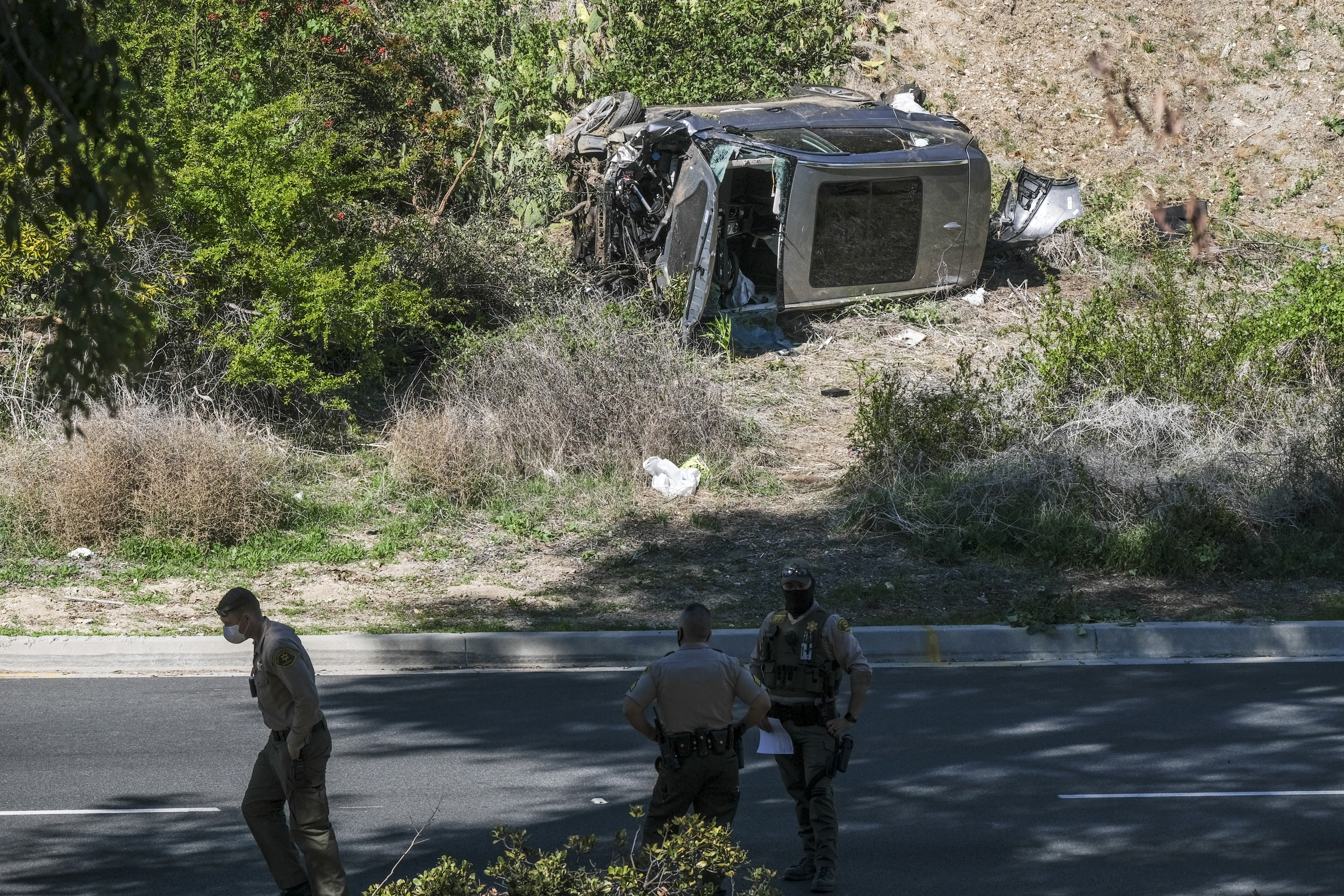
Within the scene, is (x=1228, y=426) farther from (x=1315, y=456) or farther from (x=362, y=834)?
(x=362, y=834)

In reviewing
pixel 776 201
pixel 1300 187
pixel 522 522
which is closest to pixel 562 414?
pixel 522 522

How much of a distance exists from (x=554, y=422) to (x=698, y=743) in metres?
7.02

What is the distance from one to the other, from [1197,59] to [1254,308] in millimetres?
10470

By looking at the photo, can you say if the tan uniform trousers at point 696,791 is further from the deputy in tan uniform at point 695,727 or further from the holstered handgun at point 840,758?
the holstered handgun at point 840,758

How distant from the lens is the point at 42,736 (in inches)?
294

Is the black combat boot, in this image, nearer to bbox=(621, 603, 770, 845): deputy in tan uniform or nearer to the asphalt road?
the asphalt road

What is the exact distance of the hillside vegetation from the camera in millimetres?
10078

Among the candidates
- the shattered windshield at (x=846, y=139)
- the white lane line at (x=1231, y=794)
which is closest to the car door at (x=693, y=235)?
the shattered windshield at (x=846, y=139)

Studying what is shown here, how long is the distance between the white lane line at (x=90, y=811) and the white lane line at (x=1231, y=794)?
4381mm

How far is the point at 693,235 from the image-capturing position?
13984 mm

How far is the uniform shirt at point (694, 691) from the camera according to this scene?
5262 millimetres

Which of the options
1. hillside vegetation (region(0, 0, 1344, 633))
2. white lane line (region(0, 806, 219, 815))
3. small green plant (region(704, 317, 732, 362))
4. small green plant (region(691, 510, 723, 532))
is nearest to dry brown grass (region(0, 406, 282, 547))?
hillside vegetation (region(0, 0, 1344, 633))

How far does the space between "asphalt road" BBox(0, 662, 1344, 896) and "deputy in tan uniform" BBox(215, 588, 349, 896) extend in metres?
0.33

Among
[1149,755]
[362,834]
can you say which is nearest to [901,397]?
[1149,755]
